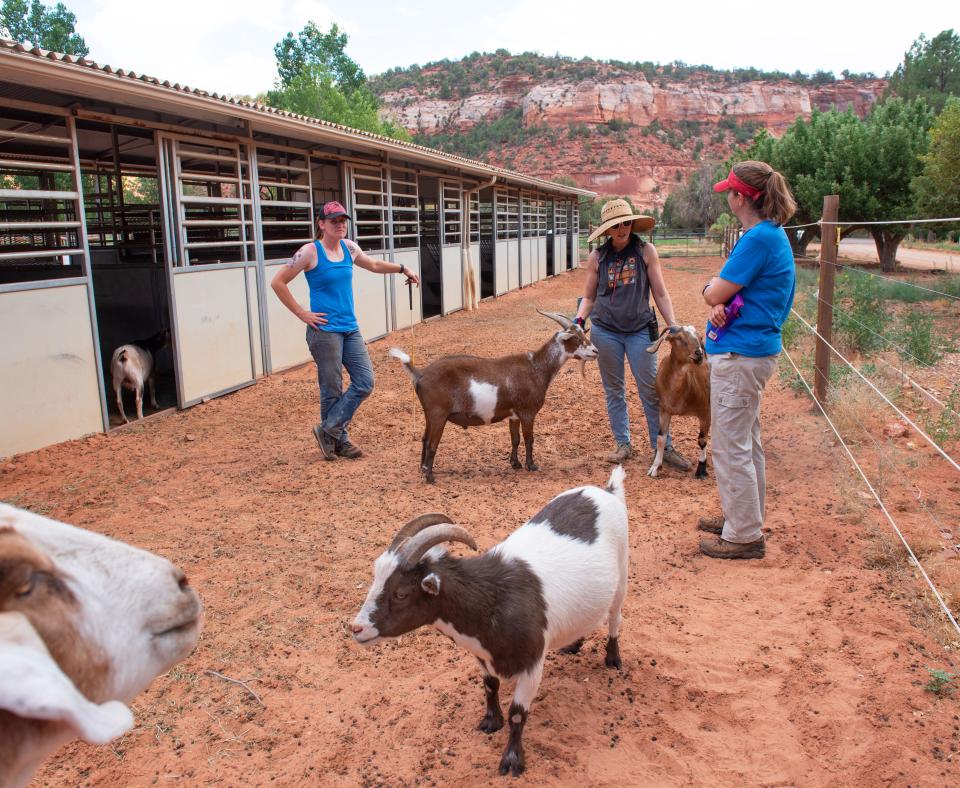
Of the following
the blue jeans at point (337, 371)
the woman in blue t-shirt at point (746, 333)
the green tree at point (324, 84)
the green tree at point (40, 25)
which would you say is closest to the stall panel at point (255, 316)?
the blue jeans at point (337, 371)

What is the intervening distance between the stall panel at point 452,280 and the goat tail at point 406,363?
37.7ft

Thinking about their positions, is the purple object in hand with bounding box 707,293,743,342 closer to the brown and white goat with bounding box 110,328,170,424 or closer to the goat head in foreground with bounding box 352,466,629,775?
the goat head in foreground with bounding box 352,466,629,775

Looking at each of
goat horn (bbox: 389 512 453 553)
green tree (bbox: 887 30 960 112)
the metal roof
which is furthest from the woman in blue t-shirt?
green tree (bbox: 887 30 960 112)

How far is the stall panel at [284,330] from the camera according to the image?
10352 millimetres

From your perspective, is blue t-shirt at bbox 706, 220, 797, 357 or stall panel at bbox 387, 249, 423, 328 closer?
blue t-shirt at bbox 706, 220, 797, 357

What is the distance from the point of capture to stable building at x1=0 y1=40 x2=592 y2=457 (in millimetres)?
6594

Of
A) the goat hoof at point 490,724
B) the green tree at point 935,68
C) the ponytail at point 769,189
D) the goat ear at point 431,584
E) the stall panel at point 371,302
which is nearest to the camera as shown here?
the goat ear at point 431,584

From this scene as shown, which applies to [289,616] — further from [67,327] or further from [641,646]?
[67,327]

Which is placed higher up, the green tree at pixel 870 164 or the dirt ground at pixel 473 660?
the green tree at pixel 870 164

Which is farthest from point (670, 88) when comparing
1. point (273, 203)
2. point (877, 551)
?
point (877, 551)

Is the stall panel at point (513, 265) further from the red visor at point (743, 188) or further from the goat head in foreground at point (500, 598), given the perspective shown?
the goat head in foreground at point (500, 598)

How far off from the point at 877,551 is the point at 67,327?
7.08m

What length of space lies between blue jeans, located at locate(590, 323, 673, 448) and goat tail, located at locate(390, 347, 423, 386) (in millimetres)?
1509

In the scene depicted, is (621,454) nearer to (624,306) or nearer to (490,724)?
(624,306)
